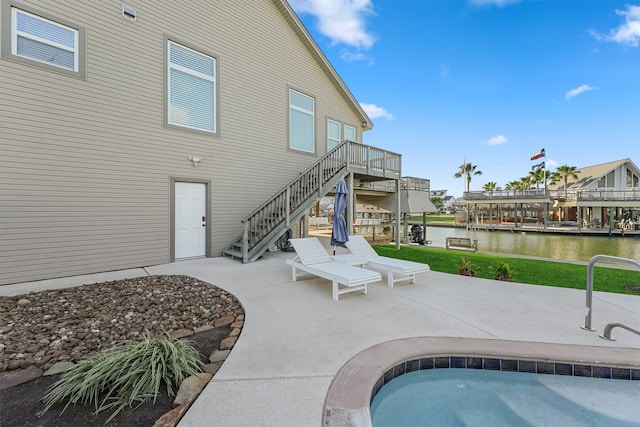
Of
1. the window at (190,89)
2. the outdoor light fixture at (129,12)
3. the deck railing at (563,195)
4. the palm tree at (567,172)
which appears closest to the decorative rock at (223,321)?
the window at (190,89)

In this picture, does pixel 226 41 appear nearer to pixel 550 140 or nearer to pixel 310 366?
pixel 310 366

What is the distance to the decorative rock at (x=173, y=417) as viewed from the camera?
1951 millimetres

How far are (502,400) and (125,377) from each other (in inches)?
139

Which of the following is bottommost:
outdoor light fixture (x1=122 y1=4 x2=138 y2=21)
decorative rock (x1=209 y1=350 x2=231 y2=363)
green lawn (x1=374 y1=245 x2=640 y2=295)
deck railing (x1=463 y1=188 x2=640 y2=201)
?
green lawn (x1=374 y1=245 x2=640 y2=295)

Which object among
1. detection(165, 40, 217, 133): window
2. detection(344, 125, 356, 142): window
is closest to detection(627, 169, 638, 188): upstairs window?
detection(344, 125, 356, 142): window

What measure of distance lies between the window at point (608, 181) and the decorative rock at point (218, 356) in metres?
43.2

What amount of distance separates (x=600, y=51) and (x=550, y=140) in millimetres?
23738

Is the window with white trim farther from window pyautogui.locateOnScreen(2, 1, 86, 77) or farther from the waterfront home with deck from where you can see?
window pyautogui.locateOnScreen(2, 1, 86, 77)

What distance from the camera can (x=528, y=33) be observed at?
47.1ft

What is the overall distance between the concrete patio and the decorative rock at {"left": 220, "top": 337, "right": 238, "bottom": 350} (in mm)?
95

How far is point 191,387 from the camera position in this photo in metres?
2.37

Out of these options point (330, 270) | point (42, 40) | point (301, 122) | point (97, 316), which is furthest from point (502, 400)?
point (301, 122)

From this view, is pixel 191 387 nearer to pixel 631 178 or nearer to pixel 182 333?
pixel 182 333

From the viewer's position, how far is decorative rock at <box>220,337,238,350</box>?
10.3 ft
